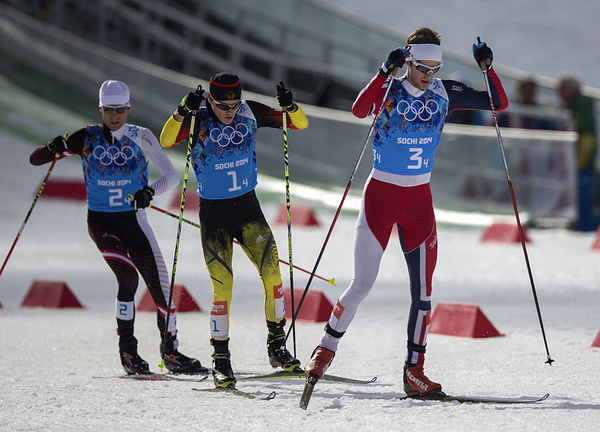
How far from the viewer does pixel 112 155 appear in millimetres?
6551

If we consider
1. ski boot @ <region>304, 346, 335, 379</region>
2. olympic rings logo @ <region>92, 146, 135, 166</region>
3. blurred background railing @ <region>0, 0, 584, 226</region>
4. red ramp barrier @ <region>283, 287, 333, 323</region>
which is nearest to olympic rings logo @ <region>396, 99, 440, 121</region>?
ski boot @ <region>304, 346, 335, 379</region>

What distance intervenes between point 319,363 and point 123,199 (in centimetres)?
197

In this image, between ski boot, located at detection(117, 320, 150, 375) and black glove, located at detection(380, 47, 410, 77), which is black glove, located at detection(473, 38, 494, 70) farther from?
ski boot, located at detection(117, 320, 150, 375)

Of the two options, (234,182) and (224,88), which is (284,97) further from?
(234,182)

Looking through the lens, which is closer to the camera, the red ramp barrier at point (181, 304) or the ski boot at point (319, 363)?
the ski boot at point (319, 363)

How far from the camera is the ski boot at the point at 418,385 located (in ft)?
17.1

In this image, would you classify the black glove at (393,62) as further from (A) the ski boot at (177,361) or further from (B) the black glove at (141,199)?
(A) the ski boot at (177,361)

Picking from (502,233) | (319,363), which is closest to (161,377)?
(319,363)

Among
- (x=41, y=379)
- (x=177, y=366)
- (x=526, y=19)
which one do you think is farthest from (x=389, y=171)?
(x=526, y=19)

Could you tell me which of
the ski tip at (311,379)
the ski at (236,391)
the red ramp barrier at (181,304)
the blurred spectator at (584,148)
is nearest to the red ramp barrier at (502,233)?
the blurred spectator at (584,148)

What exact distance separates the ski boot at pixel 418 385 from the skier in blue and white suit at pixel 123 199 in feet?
5.81

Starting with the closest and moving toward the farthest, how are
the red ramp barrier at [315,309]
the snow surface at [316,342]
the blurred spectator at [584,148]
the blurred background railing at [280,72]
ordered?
1. the snow surface at [316,342]
2. the red ramp barrier at [315,309]
3. the blurred spectator at [584,148]
4. the blurred background railing at [280,72]

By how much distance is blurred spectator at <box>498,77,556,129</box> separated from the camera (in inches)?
534

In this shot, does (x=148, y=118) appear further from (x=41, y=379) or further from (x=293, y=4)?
(x=41, y=379)
